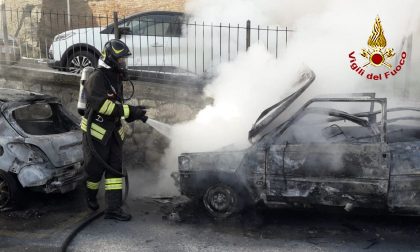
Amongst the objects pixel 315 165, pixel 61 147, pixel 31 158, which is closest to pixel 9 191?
pixel 31 158

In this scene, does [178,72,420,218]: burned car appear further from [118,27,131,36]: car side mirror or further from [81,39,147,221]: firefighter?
[118,27,131,36]: car side mirror

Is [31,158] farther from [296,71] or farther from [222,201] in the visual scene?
[296,71]

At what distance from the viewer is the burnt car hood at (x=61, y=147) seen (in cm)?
591

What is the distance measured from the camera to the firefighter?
5.43m

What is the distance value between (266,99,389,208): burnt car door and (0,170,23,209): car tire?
3130mm

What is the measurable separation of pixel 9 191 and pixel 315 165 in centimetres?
375

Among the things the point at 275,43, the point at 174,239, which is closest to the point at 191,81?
the point at 275,43

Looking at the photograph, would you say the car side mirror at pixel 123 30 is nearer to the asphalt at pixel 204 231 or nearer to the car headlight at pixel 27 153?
the car headlight at pixel 27 153

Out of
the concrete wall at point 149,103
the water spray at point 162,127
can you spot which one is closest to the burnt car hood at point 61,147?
the water spray at point 162,127

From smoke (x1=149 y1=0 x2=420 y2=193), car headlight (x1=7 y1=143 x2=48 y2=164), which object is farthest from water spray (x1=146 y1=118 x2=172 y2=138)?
car headlight (x1=7 y1=143 x2=48 y2=164)

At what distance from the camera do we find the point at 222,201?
5.50 m

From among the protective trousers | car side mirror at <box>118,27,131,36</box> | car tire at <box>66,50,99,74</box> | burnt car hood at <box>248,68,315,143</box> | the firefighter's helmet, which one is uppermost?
car side mirror at <box>118,27,131,36</box>

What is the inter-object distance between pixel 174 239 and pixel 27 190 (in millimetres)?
2257

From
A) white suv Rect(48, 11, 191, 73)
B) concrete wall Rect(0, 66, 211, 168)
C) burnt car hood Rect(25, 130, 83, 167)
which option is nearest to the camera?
burnt car hood Rect(25, 130, 83, 167)
